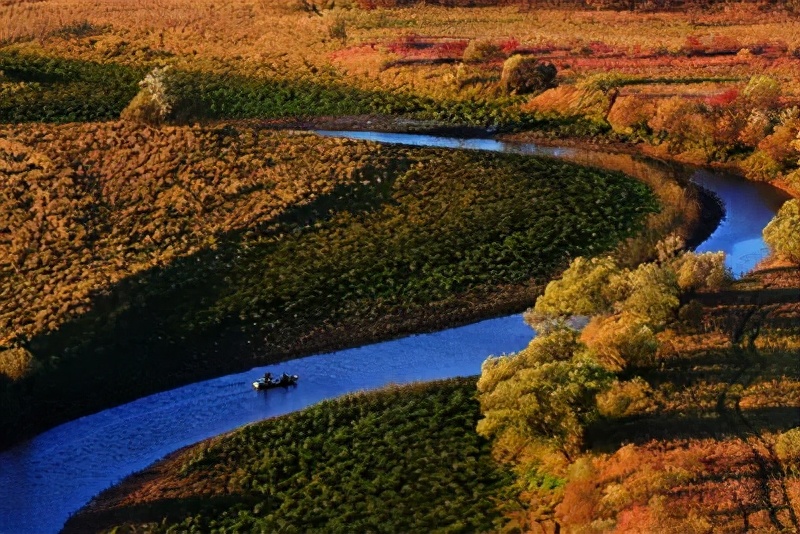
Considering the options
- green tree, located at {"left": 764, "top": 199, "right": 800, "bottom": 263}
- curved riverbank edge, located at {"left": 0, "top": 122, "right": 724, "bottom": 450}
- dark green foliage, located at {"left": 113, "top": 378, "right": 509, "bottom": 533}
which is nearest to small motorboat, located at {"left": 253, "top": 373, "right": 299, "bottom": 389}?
curved riverbank edge, located at {"left": 0, "top": 122, "right": 724, "bottom": 450}

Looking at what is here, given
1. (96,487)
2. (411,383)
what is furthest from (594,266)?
(96,487)

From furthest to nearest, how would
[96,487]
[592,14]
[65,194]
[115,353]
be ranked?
[592,14], [65,194], [115,353], [96,487]

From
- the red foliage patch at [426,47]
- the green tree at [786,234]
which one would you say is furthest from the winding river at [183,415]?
the red foliage patch at [426,47]

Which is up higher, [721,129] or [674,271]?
→ [721,129]

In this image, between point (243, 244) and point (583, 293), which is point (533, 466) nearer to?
point (583, 293)

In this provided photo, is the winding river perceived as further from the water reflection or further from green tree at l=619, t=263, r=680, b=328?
green tree at l=619, t=263, r=680, b=328

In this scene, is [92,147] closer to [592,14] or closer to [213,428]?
[213,428]

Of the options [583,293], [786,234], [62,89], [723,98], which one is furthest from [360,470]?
[62,89]
